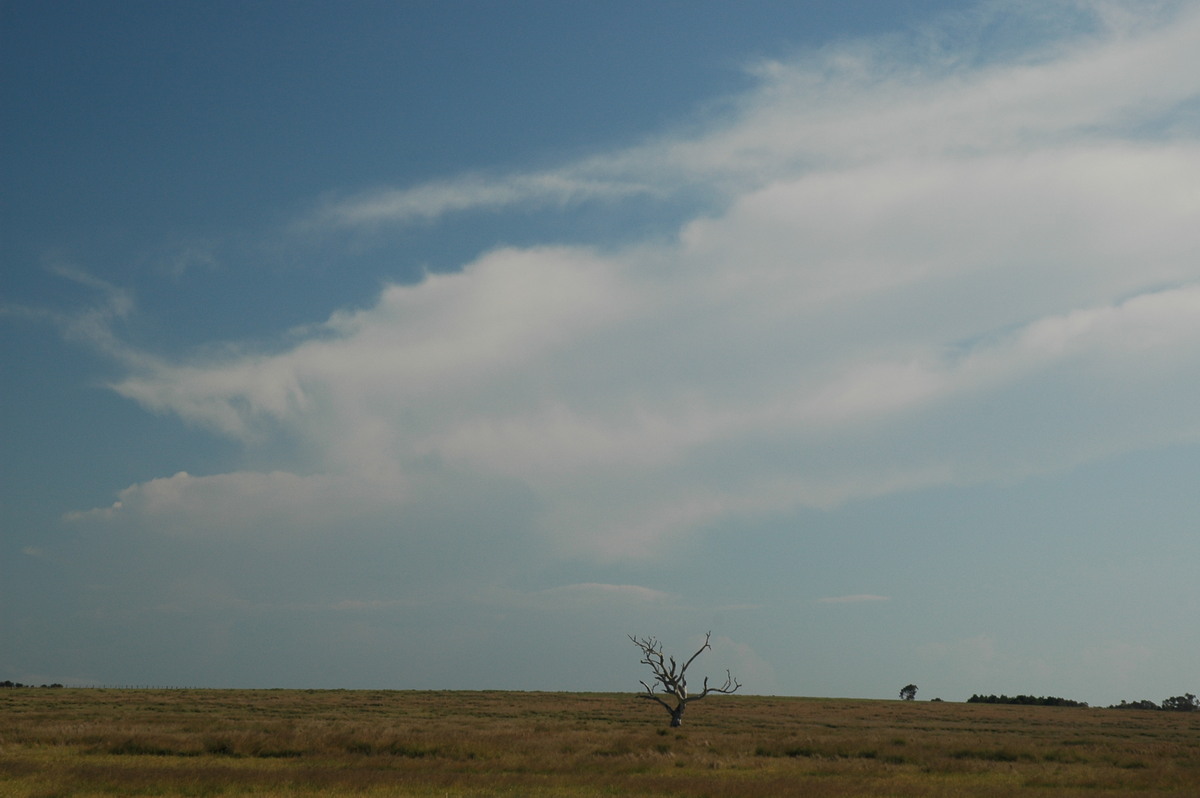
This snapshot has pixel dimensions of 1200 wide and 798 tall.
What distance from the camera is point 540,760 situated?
30.5 m

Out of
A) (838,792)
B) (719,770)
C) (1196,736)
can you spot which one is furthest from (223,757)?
(1196,736)

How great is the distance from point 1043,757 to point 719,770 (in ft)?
52.3

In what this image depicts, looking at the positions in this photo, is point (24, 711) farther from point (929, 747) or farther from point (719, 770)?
point (929, 747)

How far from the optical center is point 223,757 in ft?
104

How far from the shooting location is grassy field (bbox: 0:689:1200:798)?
2353 cm

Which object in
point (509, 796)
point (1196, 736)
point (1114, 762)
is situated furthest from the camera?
point (1196, 736)

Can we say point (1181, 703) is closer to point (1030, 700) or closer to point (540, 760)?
point (1030, 700)

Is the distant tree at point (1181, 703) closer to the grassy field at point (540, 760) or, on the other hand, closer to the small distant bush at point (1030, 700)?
the small distant bush at point (1030, 700)

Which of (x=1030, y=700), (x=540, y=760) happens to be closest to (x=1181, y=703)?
(x=1030, y=700)

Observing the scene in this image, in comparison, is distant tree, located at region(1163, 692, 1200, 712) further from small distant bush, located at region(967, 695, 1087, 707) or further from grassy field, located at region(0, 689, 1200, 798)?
grassy field, located at region(0, 689, 1200, 798)

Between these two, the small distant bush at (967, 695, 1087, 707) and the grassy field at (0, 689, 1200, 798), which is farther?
the small distant bush at (967, 695, 1087, 707)

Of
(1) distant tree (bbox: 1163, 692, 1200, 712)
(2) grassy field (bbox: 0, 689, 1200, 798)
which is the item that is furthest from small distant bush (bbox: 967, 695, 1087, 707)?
(2) grassy field (bbox: 0, 689, 1200, 798)

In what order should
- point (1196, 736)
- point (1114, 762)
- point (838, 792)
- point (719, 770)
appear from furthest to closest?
1. point (1196, 736)
2. point (1114, 762)
3. point (719, 770)
4. point (838, 792)

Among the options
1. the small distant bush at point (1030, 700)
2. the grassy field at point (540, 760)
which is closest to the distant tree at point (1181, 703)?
the small distant bush at point (1030, 700)
